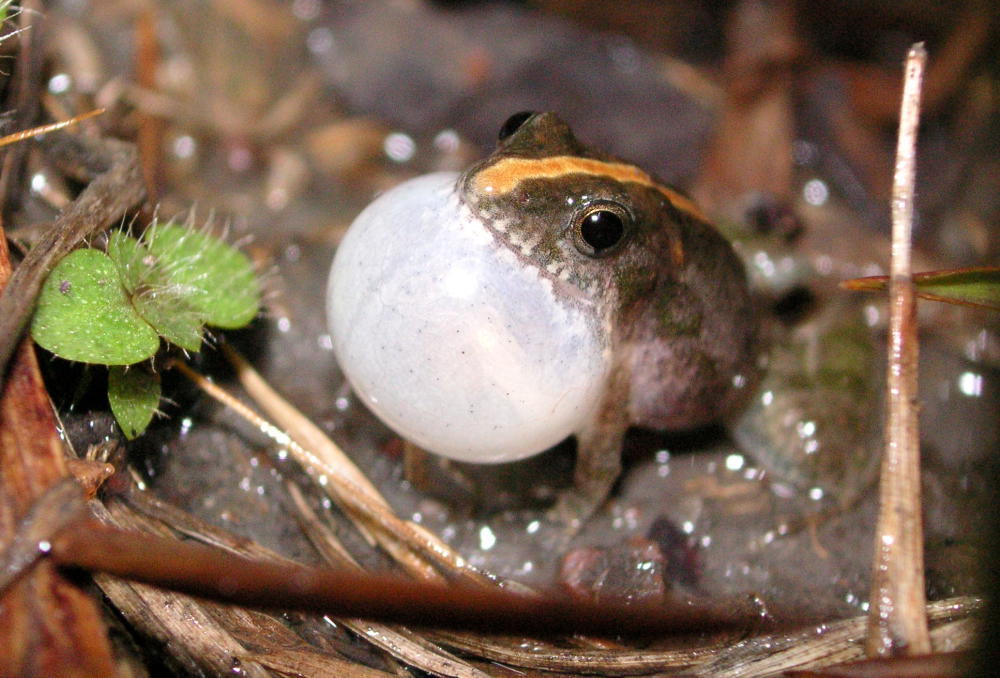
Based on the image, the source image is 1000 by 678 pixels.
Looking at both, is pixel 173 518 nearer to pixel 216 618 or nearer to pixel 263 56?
pixel 216 618

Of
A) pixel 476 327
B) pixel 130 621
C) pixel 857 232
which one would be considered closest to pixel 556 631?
pixel 476 327

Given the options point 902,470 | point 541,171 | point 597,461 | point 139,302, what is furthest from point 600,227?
point 139,302

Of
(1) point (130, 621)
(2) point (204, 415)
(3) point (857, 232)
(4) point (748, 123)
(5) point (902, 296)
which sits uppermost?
(4) point (748, 123)

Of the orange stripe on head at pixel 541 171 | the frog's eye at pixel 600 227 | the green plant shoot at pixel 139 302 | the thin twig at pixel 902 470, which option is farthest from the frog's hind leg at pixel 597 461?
the green plant shoot at pixel 139 302

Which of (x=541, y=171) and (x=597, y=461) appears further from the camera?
(x=597, y=461)

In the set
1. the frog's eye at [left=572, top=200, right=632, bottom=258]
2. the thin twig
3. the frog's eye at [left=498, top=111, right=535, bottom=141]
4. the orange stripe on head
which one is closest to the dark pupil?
the frog's eye at [left=572, top=200, right=632, bottom=258]

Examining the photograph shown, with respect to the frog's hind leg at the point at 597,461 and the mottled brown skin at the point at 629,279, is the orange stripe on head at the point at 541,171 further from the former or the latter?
the frog's hind leg at the point at 597,461

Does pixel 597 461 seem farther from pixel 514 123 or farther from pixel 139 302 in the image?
pixel 139 302
